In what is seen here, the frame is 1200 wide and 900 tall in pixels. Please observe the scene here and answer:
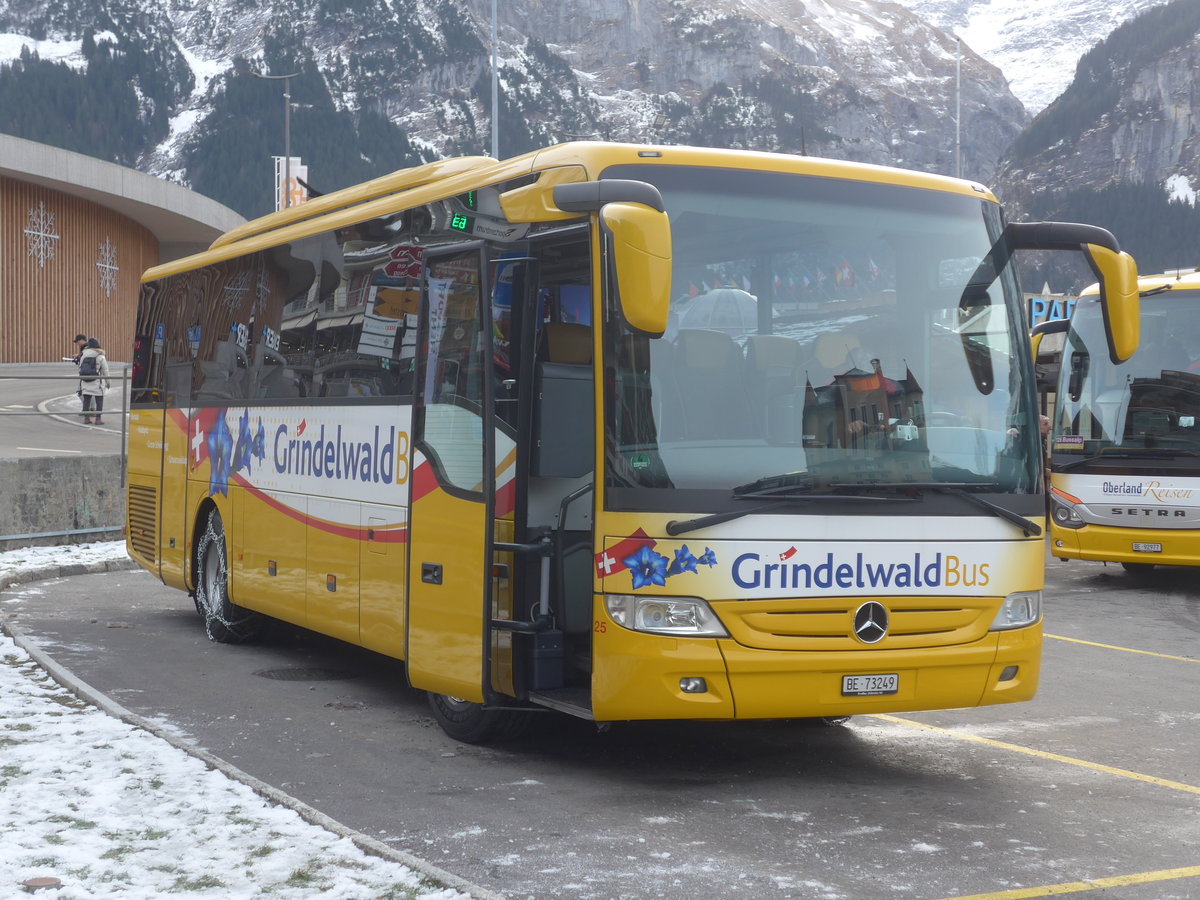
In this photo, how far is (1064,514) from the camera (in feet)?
51.7

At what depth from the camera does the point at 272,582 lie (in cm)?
1027

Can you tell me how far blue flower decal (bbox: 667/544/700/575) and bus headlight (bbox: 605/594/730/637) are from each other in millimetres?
114

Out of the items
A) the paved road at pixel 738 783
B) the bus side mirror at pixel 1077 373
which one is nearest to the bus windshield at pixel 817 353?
the paved road at pixel 738 783

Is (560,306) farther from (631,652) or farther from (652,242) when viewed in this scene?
(631,652)

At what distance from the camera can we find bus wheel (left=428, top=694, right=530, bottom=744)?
302 inches

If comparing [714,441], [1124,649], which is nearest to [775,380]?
[714,441]

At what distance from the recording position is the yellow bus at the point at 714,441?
21.4 ft

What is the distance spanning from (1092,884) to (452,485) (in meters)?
3.47

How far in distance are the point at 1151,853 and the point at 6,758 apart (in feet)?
15.5

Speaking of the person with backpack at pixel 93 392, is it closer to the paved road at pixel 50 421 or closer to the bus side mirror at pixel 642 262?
the paved road at pixel 50 421

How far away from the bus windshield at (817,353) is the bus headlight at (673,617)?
0.41m

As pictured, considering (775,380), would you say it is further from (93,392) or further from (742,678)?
(93,392)

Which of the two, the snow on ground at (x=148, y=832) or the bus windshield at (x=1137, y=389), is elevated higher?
the bus windshield at (x=1137, y=389)

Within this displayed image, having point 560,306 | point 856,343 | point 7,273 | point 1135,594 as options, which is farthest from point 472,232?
point 7,273
